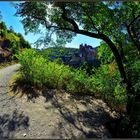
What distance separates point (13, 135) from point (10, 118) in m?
1.03

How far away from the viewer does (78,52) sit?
13203 mm

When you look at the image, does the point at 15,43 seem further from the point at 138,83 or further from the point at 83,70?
the point at 138,83

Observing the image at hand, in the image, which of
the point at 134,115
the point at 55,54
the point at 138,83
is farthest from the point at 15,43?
the point at 134,115

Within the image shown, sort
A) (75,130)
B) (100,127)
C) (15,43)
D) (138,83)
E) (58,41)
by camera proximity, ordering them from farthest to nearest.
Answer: (15,43) → (58,41) → (138,83) → (100,127) → (75,130)

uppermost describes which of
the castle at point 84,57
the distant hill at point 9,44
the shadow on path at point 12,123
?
the distant hill at point 9,44

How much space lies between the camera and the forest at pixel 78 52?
10.8 m

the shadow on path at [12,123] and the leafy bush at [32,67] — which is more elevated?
the leafy bush at [32,67]

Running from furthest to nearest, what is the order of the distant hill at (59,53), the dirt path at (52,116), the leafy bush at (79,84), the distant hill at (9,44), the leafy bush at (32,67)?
the distant hill at (9,44) → the distant hill at (59,53) → the leafy bush at (79,84) → the leafy bush at (32,67) → the dirt path at (52,116)

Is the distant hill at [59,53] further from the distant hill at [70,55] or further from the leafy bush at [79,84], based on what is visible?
the leafy bush at [79,84]

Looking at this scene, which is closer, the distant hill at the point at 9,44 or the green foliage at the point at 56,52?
the green foliage at the point at 56,52

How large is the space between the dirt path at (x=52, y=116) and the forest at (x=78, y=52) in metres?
0.51

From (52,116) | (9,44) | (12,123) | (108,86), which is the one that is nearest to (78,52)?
(108,86)

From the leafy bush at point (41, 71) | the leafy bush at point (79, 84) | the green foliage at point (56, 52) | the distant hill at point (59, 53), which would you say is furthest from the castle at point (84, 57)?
the leafy bush at point (79, 84)

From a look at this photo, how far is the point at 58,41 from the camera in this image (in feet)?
41.0
